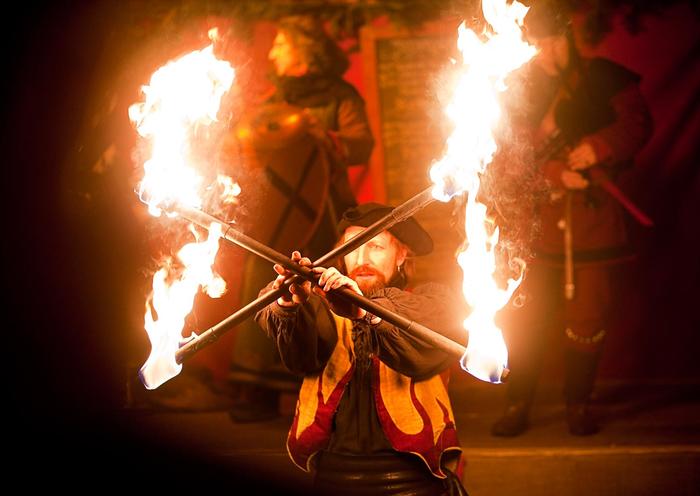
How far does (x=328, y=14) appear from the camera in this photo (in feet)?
21.4

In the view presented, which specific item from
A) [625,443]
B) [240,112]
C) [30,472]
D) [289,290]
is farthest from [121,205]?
[625,443]

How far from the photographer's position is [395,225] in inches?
134

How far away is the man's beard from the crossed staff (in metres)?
0.37

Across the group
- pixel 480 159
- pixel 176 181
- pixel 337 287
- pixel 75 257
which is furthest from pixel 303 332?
pixel 75 257

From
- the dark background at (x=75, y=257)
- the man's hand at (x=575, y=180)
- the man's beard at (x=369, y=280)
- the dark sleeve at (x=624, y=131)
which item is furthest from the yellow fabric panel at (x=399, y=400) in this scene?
the dark sleeve at (x=624, y=131)

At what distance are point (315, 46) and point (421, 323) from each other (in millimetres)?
3427

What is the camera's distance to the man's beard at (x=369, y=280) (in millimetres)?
3293

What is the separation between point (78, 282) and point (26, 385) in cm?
76

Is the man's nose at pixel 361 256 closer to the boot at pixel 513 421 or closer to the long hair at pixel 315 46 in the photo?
the boot at pixel 513 421

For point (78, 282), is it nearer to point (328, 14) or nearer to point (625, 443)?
point (328, 14)

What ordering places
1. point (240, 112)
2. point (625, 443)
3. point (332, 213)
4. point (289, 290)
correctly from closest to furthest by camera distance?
point (289, 290), point (625, 443), point (332, 213), point (240, 112)

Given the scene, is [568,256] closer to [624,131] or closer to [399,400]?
[624,131]

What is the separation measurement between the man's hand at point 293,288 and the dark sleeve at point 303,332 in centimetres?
3

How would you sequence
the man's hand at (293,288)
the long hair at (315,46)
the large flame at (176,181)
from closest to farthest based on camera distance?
the man's hand at (293,288) → the large flame at (176,181) → the long hair at (315,46)
